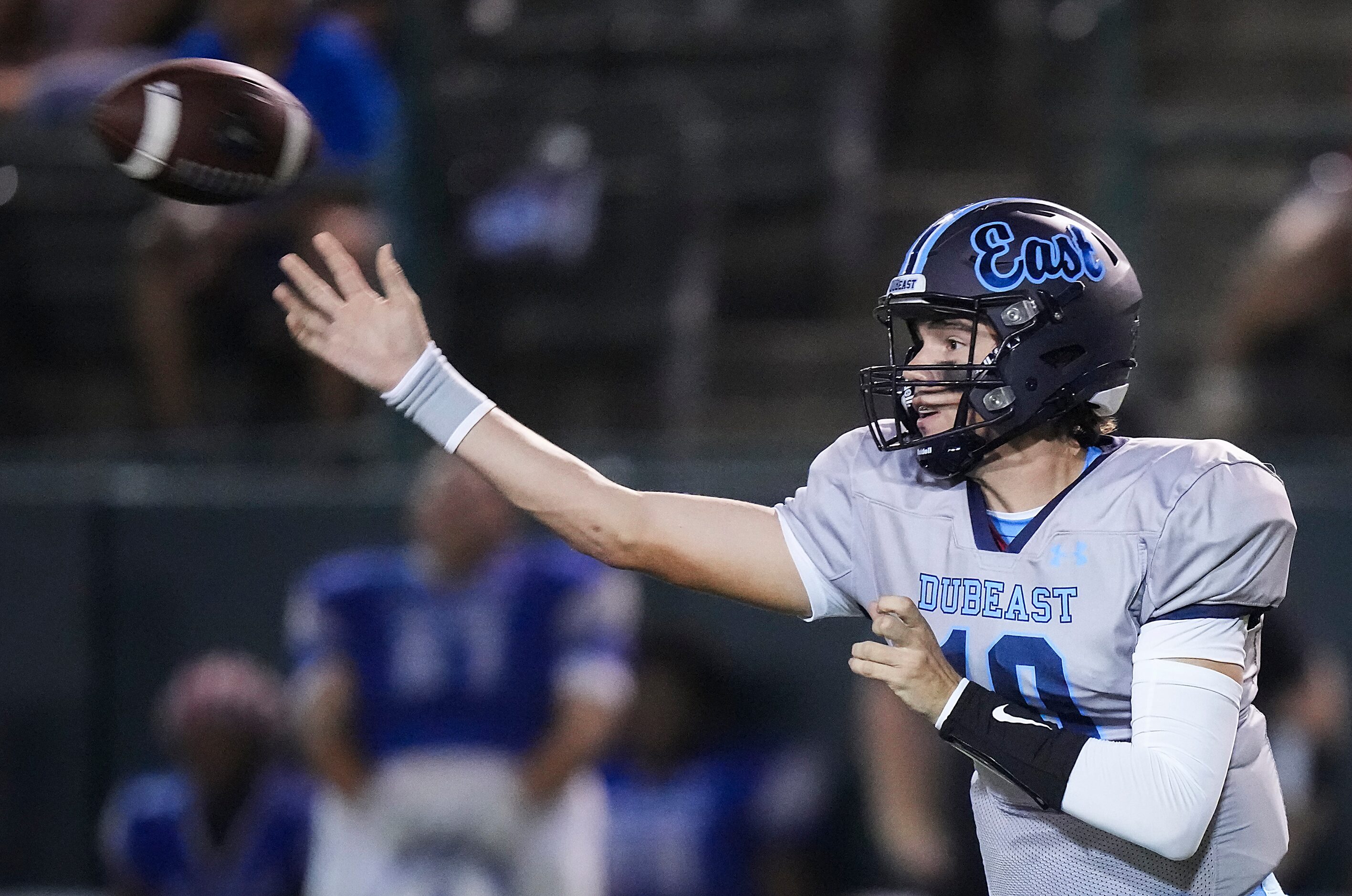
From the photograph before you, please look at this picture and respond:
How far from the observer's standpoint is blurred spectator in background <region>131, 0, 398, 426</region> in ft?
17.6

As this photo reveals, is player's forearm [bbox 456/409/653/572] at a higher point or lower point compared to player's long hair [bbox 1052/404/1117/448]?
lower

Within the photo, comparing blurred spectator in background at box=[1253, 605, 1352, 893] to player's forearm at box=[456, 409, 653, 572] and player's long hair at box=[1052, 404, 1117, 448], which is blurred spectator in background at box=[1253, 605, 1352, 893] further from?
player's forearm at box=[456, 409, 653, 572]

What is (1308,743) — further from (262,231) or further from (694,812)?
(262,231)

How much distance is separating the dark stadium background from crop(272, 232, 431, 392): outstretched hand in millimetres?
2601

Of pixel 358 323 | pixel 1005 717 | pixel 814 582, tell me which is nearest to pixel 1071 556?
pixel 1005 717

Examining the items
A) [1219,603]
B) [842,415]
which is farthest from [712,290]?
[1219,603]

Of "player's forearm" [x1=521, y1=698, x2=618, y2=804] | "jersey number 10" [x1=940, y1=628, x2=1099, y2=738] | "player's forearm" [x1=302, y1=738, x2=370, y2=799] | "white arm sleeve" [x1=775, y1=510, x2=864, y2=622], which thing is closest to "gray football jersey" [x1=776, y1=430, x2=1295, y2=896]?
"jersey number 10" [x1=940, y1=628, x2=1099, y2=738]

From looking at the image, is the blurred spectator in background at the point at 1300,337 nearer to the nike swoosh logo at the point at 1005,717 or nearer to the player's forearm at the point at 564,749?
→ the player's forearm at the point at 564,749

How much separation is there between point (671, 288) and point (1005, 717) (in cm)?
378

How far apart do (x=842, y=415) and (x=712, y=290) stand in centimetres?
64

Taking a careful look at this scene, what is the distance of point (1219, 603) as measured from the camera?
234cm

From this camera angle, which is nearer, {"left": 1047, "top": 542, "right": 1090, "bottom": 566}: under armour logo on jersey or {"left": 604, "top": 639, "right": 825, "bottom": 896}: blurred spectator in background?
{"left": 1047, "top": 542, "right": 1090, "bottom": 566}: under armour logo on jersey

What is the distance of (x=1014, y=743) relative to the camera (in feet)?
7.50

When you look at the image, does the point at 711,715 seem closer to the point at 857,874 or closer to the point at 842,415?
the point at 857,874
